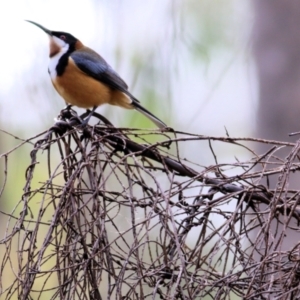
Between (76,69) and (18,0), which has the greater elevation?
(18,0)

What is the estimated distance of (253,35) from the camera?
9.59 feet

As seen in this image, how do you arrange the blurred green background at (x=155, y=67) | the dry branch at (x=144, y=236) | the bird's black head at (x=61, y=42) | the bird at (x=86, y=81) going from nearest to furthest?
the dry branch at (x=144, y=236) → the bird at (x=86, y=81) → the bird's black head at (x=61, y=42) → the blurred green background at (x=155, y=67)

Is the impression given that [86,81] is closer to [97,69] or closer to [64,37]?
[97,69]

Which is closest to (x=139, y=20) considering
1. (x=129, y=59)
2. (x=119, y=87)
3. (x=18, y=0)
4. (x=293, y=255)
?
(x=129, y=59)

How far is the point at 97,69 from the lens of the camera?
227 cm

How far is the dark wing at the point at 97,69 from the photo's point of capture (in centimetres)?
224

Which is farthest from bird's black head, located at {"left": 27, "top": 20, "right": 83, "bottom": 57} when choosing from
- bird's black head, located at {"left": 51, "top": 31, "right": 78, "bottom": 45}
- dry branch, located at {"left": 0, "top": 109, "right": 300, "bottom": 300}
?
dry branch, located at {"left": 0, "top": 109, "right": 300, "bottom": 300}

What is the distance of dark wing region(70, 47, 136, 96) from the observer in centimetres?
224

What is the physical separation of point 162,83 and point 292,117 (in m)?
1.99

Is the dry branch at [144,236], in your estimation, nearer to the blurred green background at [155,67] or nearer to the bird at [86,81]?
the bird at [86,81]

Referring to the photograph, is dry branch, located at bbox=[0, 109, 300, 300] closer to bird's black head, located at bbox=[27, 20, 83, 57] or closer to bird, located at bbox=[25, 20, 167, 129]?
bird, located at bbox=[25, 20, 167, 129]

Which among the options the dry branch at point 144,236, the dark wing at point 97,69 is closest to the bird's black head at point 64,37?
the dark wing at point 97,69

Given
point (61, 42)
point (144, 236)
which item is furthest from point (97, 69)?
point (144, 236)

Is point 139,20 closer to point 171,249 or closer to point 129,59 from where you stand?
point 129,59
